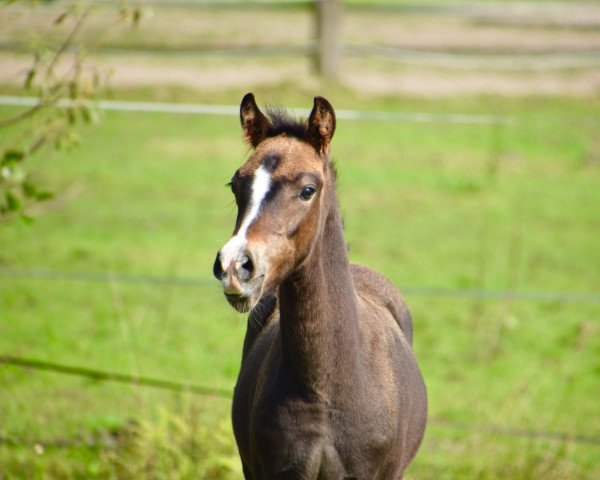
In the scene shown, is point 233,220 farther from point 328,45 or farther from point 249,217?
point 249,217

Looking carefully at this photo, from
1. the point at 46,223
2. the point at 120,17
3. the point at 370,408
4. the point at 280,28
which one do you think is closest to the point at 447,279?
the point at 46,223

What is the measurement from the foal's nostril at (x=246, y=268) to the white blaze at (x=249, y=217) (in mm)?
23

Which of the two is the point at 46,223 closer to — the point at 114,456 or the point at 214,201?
the point at 214,201

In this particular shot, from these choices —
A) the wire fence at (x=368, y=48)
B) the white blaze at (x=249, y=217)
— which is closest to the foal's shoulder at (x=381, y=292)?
the white blaze at (x=249, y=217)

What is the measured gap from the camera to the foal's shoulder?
381cm

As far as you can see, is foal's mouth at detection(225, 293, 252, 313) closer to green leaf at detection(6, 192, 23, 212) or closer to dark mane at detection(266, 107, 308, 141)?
dark mane at detection(266, 107, 308, 141)

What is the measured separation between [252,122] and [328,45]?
10.4 metres

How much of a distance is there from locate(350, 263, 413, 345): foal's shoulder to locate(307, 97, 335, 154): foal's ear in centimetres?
82

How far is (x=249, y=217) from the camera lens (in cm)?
276

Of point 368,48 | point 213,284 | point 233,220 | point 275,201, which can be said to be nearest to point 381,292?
point 275,201

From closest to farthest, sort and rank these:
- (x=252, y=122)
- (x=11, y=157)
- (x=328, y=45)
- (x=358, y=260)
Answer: (x=252, y=122), (x=11, y=157), (x=358, y=260), (x=328, y=45)

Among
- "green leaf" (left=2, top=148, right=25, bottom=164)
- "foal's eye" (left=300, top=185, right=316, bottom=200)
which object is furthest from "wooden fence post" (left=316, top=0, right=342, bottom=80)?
"foal's eye" (left=300, top=185, right=316, bottom=200)

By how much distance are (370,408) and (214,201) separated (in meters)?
7.59

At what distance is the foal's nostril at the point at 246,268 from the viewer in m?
2.61
